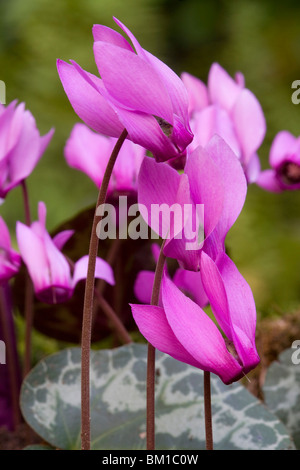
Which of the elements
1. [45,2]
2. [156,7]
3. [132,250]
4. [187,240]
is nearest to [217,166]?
[187,240]

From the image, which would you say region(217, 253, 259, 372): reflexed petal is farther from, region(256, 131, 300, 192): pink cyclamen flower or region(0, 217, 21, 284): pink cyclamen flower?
region(256, 131, 300, 192): pink cyclamen flower

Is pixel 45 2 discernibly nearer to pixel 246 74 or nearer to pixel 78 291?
pixel 246 74

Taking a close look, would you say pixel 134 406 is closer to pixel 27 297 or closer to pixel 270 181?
pixel 27 297

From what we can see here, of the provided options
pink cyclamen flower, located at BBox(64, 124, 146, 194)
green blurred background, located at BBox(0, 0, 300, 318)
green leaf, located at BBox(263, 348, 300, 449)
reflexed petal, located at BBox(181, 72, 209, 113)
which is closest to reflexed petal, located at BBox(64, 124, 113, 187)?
pink cyclamen flower, located at BBox(64, 124, 146, 194)

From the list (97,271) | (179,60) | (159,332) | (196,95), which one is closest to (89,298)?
(159,332)

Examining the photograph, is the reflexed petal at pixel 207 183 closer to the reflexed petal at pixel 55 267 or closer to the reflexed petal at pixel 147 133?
the reflexed petal at pixel 147 133
